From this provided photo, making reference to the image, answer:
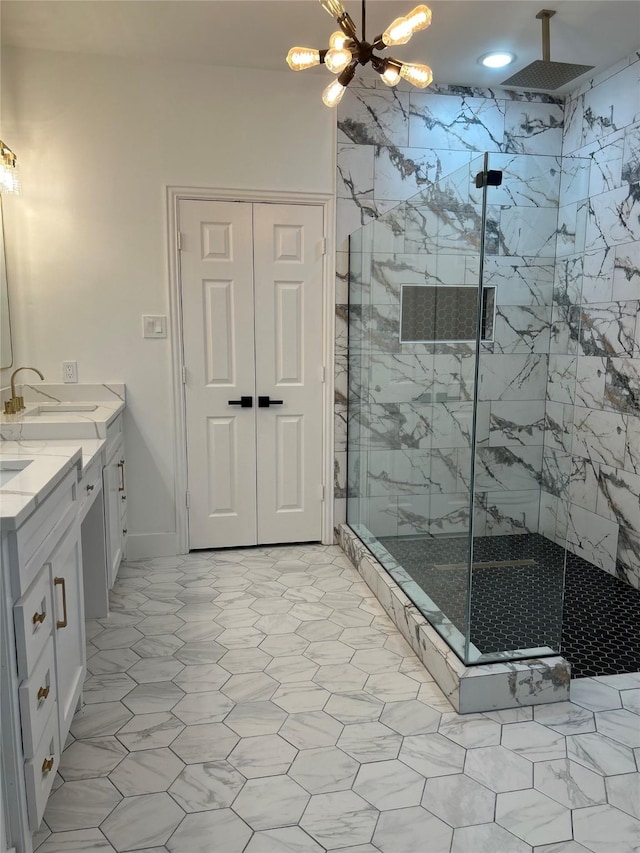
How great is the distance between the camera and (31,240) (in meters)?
3.13

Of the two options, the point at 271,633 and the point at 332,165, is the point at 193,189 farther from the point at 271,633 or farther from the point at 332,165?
the point at 271,633

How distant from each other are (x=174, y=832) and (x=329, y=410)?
2393 mm

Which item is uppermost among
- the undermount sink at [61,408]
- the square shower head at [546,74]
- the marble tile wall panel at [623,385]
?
the square shower head at [546,74]

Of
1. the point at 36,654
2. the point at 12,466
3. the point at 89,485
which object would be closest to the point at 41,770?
the point at 36,654

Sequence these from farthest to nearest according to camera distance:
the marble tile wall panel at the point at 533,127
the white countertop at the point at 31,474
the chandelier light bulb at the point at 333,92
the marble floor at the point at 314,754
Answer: the marble tile wall panel at the point at 533,127 → the chandelier light bulb at the point at 333,92 → the marble floor at the point at 314,754 → the white countertop at the point at 31,474

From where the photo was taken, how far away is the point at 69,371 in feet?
10.6

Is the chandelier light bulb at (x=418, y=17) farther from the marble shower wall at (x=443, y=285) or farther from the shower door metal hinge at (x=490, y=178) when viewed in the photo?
the shower door metal hinge at (x=490, y=178)

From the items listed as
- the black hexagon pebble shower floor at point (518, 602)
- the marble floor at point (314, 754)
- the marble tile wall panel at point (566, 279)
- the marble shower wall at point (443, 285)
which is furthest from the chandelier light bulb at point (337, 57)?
the marble floor at point (314, 754)

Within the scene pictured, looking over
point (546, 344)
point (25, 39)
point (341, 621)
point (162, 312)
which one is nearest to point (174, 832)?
point (341, 621)

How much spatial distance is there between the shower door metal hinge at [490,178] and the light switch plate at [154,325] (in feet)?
6.59

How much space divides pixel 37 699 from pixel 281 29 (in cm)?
293

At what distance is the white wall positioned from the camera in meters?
3.07

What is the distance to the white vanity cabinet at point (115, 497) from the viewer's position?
8.80 feet

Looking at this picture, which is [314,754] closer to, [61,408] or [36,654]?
[36,654]
